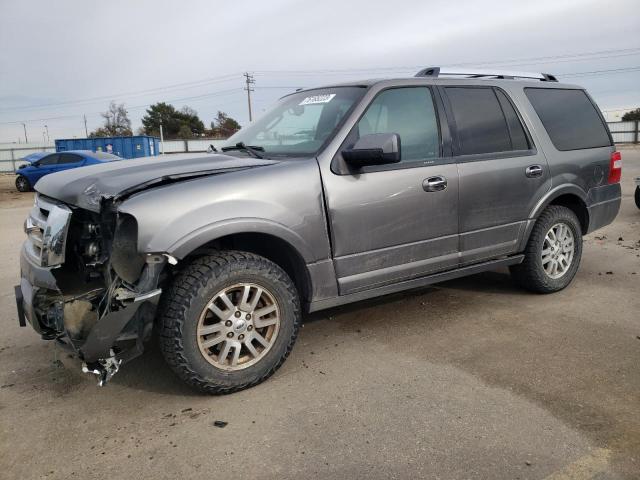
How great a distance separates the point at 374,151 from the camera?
332 centimetres

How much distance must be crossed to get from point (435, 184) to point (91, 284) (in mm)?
2452

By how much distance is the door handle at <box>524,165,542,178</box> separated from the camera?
14.4ft

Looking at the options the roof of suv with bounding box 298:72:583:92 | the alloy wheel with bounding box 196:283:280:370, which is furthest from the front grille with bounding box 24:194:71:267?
the roof of suv with bounding box 298:72:583:92

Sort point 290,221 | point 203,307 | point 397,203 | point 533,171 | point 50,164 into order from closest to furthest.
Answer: point 203,307
point 290,221
point 397,203
point 533,171
point 50,164

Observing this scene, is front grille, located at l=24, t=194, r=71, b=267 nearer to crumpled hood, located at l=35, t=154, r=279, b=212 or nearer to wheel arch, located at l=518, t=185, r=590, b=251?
crumpled hood, located at l=35, t=154, r=279, b=212

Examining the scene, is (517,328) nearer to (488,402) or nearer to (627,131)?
(488,402)

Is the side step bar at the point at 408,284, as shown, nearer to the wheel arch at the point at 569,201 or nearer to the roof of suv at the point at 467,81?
the wheel arch at the point at 569,201

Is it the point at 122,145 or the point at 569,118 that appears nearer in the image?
the point at 569,118

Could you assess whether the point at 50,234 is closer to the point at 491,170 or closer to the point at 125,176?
the point at 125,176

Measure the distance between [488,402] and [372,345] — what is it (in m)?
1.05

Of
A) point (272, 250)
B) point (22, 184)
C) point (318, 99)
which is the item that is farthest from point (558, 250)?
point (22, 184)

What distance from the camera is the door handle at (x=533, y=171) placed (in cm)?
440

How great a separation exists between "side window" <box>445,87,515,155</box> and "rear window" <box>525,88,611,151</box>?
1.70 ft

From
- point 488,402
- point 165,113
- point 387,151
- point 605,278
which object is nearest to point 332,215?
point 387,151
